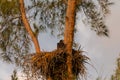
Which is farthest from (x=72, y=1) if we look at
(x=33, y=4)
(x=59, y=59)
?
(x=33, y=4)

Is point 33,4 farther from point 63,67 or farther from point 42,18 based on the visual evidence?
point 63,67

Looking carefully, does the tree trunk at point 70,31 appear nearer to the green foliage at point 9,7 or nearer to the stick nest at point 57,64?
the stick nest at point 57,64

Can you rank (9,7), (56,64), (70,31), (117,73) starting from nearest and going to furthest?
(117,73), (56,64), (70,31), (9,7)

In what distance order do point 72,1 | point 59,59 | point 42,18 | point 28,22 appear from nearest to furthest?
point 59,59, point 72,1, point 28,22, point 42,18

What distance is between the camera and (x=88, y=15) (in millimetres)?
10219

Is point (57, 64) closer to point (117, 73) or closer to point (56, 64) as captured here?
point (56, 64)

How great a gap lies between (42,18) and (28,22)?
0.81m

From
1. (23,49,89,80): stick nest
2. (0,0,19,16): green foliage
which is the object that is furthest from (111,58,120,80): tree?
(0,0,19,16): green foliage

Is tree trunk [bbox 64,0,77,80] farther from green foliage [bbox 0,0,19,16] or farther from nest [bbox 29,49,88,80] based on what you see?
green foliage [bbox 0,0,19,16]

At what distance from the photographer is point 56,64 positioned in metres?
8.40

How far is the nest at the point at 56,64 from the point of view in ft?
26.9

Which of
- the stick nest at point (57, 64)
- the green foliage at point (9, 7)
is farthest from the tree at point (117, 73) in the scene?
the green foliage at point (9, 7)

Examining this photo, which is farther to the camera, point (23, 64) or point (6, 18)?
point (6, 18)

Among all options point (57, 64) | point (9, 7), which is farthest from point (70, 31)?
point (9, 7)
